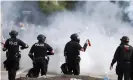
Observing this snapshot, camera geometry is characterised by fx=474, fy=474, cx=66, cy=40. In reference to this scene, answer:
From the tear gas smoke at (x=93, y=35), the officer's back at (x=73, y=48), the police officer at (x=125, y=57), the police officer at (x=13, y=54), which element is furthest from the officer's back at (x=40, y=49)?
the tear gas smoke at (x=93, y=35)

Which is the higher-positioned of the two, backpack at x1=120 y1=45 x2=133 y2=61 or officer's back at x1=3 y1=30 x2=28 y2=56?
officer's back at x1=3 y1=30 x2=28 y2=56

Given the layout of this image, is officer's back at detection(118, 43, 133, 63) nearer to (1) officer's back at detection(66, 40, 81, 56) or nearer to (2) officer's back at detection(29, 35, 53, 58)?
(1) officer's back at detection(66, 40, 81, 56)

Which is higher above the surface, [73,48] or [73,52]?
[73,48]

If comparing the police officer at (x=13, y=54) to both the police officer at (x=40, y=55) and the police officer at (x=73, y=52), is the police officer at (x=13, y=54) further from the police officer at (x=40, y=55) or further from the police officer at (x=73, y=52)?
the police officer at (x=73, y=52)

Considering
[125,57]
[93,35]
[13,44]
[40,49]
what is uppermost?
[93,35]

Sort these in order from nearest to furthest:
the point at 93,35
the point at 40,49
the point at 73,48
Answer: the point at 40,49 < the point at 73,48 < the point at 93,35

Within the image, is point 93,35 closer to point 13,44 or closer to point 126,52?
point 13,44

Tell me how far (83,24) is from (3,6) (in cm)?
685

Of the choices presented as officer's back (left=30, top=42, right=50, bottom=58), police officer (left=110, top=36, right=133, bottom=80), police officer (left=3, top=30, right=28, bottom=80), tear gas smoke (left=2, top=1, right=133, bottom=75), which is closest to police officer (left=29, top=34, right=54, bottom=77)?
officer's back (left=30, top=42, right=50, bottom=58)

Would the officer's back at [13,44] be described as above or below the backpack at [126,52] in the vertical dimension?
above

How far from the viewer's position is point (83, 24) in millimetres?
24328

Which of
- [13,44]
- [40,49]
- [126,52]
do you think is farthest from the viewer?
[13,44]

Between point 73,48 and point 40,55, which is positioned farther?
point 73,48

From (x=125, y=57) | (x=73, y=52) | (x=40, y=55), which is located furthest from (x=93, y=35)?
(x=125, y=57)
